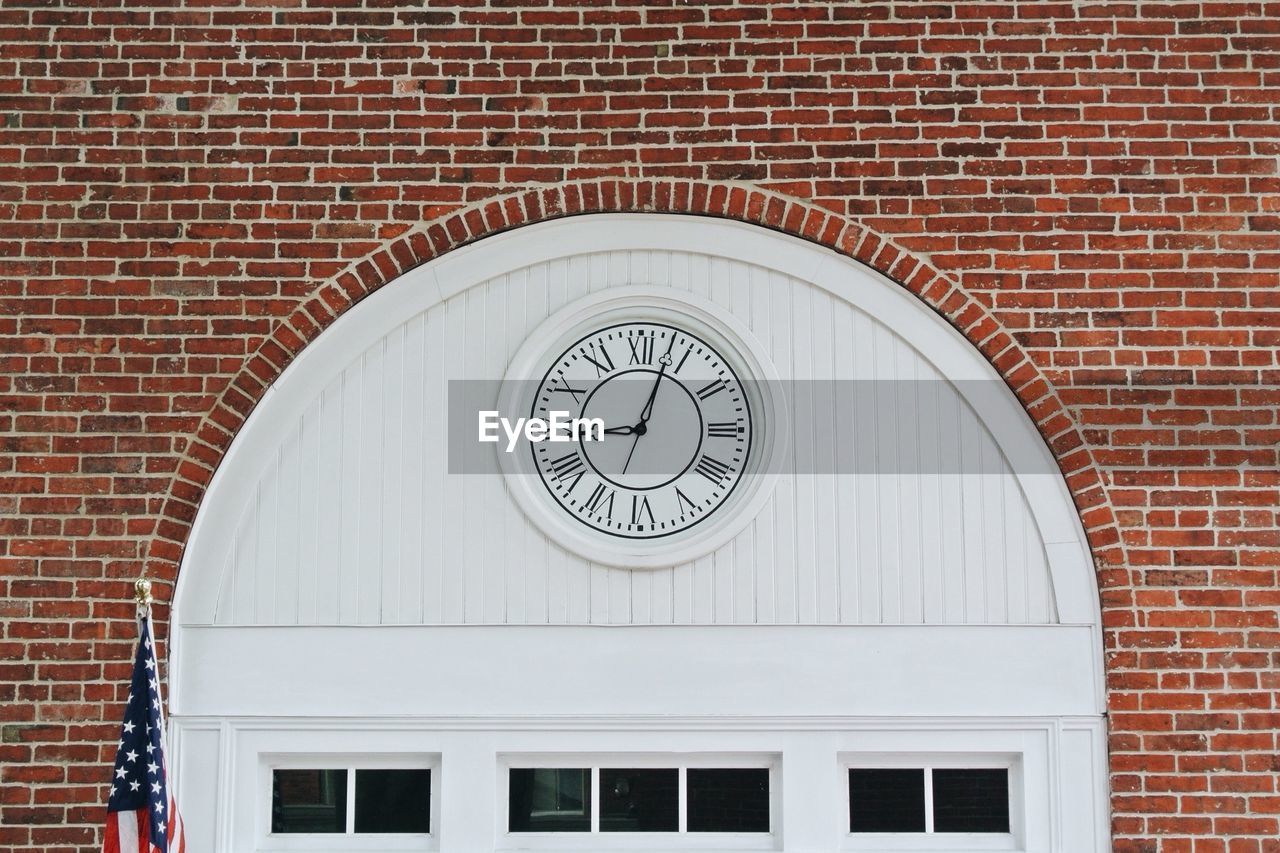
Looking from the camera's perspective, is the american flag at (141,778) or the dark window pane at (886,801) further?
the dark window pane at (886,801)

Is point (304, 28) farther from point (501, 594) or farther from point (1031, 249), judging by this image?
point (1031, 249)

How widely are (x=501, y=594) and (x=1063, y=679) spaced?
2148mm

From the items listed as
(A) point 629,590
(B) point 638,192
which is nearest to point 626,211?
(B) point 638,192

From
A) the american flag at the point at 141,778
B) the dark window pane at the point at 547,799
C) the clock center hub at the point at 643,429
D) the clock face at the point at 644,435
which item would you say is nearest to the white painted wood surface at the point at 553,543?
the clock face at the point at 644,435

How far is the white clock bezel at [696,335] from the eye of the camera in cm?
436

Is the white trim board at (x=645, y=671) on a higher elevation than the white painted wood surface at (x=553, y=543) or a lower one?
lower

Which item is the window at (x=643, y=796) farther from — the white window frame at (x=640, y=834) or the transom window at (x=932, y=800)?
the transom window at (x=932, y=800)

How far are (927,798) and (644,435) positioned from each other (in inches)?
68.9

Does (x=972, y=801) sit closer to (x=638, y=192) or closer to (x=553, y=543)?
(x=553, y=543)

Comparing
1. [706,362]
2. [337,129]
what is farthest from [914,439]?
[337,129]

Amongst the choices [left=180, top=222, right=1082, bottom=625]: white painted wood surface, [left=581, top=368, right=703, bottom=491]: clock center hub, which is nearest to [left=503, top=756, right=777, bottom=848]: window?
[left=180, top=222, right=1082, bottom=625]: white painted wood surface

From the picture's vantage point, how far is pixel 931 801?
4.34m

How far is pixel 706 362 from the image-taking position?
4.48m

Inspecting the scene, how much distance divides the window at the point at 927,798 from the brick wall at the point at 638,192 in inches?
29.3
